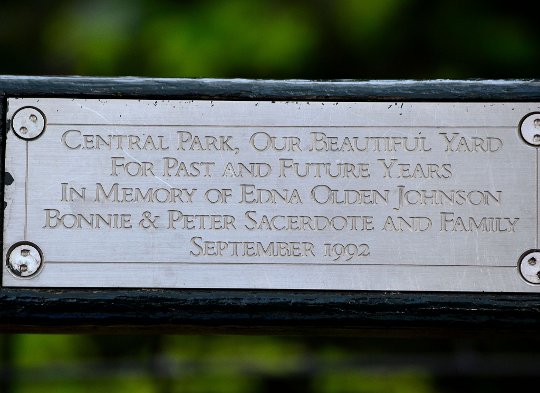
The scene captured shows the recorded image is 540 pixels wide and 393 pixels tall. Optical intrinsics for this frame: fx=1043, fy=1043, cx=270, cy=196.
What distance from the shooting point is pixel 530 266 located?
1543 millimetres

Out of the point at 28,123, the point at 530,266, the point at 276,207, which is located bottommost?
the point at 530,266

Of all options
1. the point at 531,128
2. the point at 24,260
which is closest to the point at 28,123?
the point at 24,260

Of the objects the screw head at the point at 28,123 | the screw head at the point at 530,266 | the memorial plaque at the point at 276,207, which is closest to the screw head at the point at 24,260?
the memorial plaque at the point at 276,207

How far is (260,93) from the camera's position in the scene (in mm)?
1580

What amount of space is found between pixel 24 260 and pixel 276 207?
1.25 ft

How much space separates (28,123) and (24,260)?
0.67 ft

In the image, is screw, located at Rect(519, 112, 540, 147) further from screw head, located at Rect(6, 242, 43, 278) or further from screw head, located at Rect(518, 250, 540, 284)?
screw head, located at Rect(6, 242, 43, 278)
